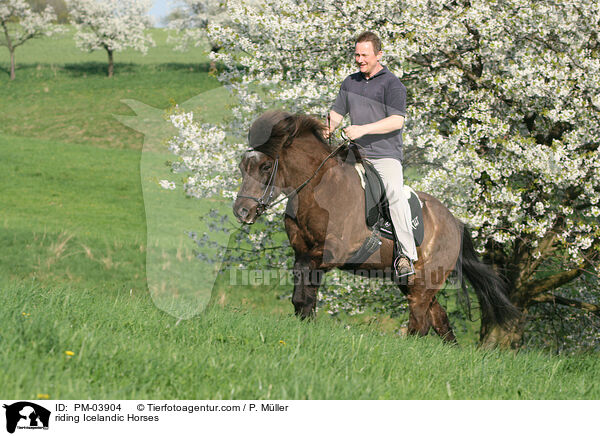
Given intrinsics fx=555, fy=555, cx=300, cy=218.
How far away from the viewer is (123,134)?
4434 cm

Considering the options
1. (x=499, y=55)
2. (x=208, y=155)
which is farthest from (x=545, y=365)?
(x=208, y=155)

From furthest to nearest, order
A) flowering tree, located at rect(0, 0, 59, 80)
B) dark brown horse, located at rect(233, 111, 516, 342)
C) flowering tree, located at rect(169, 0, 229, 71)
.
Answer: flowering tree, located at rect(169, 0, 229, 71), flowering tree, located at rect(0, 0, 59, 80), dark brown horse, located at rect(233, 111, 516, 342)

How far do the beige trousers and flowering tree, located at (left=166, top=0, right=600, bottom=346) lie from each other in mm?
3314

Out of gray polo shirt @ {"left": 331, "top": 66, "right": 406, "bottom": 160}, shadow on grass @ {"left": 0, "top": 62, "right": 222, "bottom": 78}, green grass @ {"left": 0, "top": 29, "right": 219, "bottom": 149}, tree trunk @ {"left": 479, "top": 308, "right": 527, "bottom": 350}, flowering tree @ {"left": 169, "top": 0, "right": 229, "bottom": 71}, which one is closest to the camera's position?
gray polo shirt @ {"left": 331, "top": 66, "right": 406, "bottom": 160}

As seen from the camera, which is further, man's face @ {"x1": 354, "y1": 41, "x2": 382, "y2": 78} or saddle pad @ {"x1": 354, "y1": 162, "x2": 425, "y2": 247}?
saddle pad @ {"x1": 354, "y1": 162, "x2": 425, "y2": 247}

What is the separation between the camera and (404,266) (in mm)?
7125

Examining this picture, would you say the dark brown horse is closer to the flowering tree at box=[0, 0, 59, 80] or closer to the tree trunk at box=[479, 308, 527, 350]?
the tree trunk at box=[479, 308, 527, 350]

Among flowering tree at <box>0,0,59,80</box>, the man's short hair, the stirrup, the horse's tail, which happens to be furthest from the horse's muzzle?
flowering tree at <box>0,0,59,80</box>

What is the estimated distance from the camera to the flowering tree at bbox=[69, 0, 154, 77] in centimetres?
6412

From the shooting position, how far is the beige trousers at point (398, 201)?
693 cm

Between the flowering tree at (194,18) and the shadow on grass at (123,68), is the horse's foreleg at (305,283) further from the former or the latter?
the flowering tree at (194,18)
